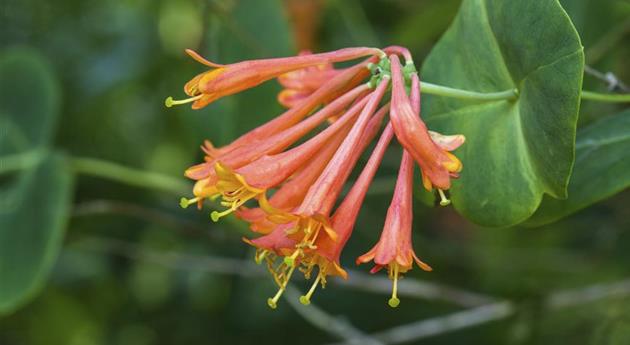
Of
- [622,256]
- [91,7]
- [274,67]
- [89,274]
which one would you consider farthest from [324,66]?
[91,7]

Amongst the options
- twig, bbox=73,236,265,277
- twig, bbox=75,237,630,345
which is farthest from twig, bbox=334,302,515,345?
twig, bbox=73,236,265,277

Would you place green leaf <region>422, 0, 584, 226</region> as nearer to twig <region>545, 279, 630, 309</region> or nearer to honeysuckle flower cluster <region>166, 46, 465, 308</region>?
honeysuckle flower cluster <region>166, 46, 465, 308</region>

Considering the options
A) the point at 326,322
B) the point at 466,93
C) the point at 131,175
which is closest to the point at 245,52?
the point at 131,175

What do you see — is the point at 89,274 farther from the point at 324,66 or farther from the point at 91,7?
the point at 324,66

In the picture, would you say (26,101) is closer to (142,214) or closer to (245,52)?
(142,214)

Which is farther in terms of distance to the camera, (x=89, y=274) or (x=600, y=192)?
(x=89, y=274)

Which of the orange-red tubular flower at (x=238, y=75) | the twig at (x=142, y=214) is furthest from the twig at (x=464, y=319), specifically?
the orange-red tubular flower at (x=238, y=75)

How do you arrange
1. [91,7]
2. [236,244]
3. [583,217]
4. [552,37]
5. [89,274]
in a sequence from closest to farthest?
1. [552,37]
2. [583,217]
3. [236,244]
4. [89,274]
5. [91,7]
